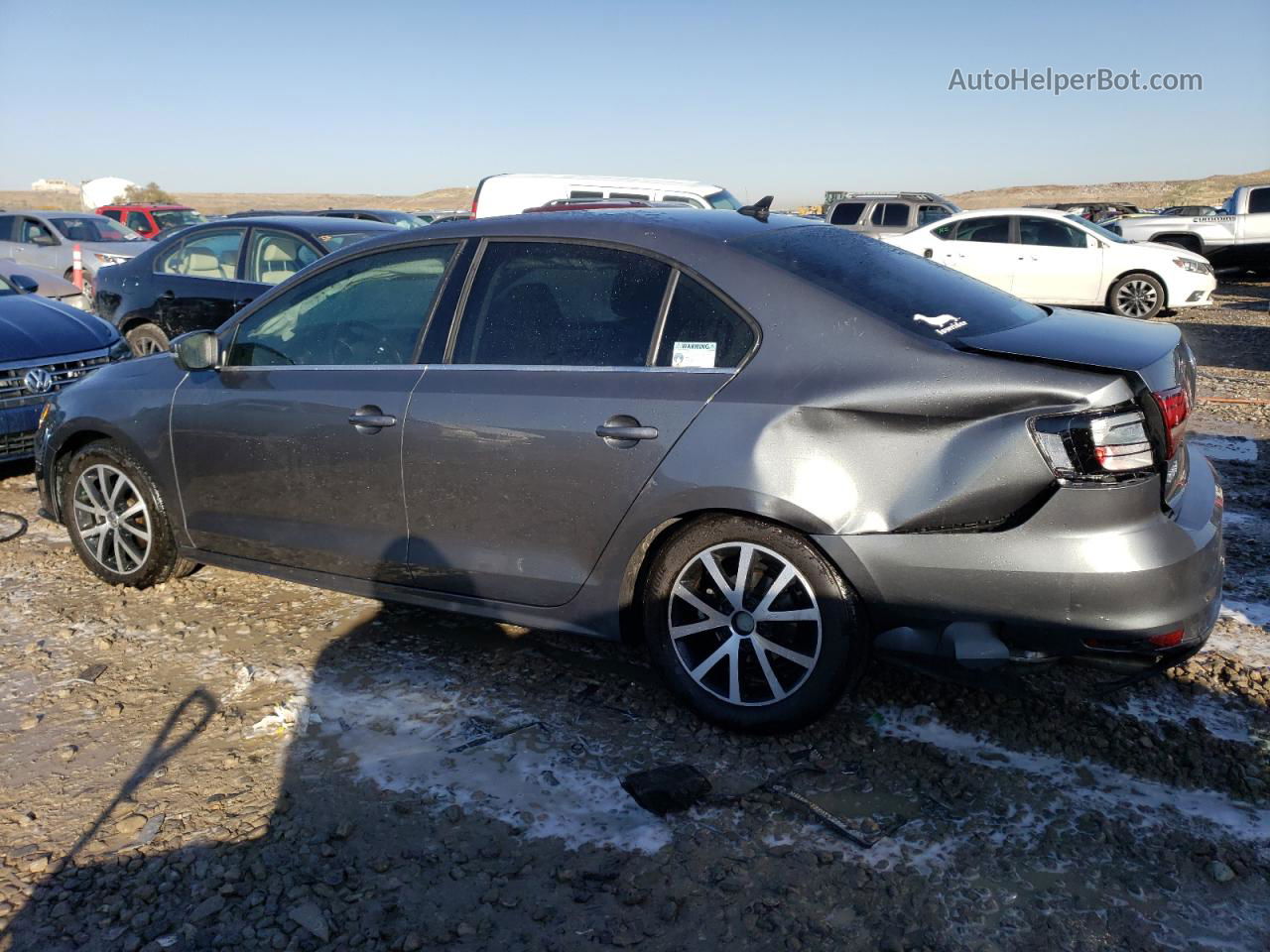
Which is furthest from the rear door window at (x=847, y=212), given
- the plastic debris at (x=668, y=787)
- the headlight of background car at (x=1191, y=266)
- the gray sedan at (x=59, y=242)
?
the plastic debris at (x=668, y=787)

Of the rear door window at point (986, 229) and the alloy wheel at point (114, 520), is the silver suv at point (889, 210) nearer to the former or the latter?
the rear door window at point (986, 229)

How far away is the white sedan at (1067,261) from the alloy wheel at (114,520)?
1255 cm

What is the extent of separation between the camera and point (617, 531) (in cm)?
362

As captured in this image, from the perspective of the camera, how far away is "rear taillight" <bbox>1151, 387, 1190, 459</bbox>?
123 inches

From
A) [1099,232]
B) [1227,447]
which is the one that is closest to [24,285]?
[1227,447]

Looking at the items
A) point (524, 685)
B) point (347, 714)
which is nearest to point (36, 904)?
point (347, 714)

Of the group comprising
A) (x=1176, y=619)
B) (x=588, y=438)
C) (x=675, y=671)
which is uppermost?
(x=588, y=438)

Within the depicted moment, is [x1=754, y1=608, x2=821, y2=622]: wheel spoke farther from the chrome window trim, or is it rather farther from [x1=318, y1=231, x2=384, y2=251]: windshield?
[x1=318, y1=231, x2=384, y2=251]: windshield

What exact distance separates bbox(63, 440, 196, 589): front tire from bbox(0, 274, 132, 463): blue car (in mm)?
1781

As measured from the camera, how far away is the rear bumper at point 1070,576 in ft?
9.94

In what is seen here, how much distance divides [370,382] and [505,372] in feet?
2.02

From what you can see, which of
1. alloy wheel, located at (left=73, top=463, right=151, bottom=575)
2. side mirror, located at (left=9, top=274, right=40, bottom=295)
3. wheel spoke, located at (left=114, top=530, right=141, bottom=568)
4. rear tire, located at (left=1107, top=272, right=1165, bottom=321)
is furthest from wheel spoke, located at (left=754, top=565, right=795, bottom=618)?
rear tire, located at (left=1107, top=272, right=1165, bottom=321)

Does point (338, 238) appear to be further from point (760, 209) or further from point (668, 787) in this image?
point (668, 787)

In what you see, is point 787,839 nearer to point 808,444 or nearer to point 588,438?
point 808,444
